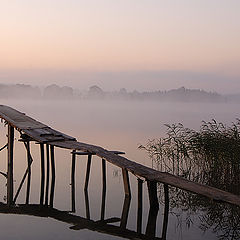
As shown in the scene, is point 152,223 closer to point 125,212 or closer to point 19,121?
point 125,212

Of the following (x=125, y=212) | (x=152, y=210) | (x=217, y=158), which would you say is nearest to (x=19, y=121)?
(x=125, y=212)

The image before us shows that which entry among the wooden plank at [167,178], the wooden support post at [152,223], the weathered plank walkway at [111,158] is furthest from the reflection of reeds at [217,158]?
the wooden plank at [167,178]

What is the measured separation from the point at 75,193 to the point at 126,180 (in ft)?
7.94

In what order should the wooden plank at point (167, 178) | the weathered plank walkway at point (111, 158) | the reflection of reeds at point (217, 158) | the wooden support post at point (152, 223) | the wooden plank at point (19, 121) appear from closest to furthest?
the wooden plank at point (167, 178), the weathered plank walkway at point (111, 158), the wooden support post at point (152, 223), the reflection of reeds at point (217, 158), the wooden plank at point (19, 121)

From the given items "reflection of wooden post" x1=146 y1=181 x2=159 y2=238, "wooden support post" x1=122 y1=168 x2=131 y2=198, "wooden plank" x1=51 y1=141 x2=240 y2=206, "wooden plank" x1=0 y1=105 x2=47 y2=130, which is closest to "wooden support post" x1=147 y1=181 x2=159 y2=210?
"reflection of wooden post" x1=146 y1=181 x2=159 y2=238

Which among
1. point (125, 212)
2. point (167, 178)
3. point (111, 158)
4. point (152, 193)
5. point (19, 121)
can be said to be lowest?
point (125, 212)

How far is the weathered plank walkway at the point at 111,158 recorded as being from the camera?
9.12m

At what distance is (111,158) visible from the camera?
11.7 m

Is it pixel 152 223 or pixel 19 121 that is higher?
pixel 19 121

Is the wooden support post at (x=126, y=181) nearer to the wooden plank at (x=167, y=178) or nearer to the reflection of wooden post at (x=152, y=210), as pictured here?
the wooden plank at (x=167, y=178)

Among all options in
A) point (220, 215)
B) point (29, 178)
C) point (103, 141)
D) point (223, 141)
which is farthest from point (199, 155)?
point (103, 141)

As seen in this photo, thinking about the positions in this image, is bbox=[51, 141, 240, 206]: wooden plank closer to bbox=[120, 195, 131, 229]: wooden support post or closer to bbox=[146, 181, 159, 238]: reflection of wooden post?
bbox=[146, 181, 159, 238]: reflection of wooden post

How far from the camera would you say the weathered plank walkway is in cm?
912

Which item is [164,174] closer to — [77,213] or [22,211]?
[77,213]
